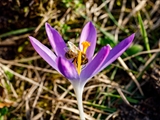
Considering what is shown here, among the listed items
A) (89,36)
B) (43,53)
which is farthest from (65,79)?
(43,53)

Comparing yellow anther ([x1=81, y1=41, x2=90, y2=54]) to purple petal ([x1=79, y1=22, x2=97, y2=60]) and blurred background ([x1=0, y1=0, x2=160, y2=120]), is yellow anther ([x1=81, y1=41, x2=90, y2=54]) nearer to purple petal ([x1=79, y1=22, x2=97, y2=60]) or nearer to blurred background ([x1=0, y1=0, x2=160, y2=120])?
purple petal ([x1=79, y1=22, x2=97, y2=60])

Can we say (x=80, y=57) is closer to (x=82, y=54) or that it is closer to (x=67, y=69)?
(x=82, y=54)

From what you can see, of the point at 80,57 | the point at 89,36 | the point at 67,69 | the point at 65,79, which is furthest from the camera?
the point at 65,79

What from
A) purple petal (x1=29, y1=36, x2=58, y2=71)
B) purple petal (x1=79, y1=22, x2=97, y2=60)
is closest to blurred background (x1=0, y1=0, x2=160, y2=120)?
purple petal (x1=79, y1=22, x2=97, y2=60)

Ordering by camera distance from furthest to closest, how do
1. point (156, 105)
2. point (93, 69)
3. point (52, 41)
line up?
1. point (156, 105)
2. point (52, 41)
3. point (93, 69)

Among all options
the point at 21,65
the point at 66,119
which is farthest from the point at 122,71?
the point at 21,65

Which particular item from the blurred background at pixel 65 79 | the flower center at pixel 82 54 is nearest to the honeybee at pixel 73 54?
the flower center at pixel 82 54

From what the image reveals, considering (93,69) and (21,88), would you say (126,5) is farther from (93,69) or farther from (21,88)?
(93,69)
